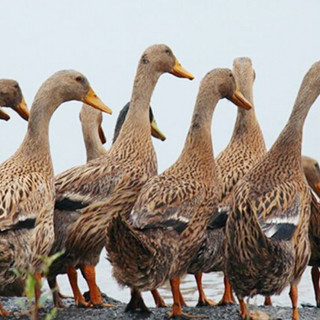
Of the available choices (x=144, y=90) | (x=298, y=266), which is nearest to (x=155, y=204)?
(x=298, y=266)

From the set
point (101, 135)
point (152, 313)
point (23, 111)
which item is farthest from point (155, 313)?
point (101, 135)

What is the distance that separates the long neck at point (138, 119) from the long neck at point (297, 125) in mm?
1352

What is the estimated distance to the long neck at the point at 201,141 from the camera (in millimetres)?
8438

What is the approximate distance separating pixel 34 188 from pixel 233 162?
7.79 feet

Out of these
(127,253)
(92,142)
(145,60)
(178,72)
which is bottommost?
(127,253)

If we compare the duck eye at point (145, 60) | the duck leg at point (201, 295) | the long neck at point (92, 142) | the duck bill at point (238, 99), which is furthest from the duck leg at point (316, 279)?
the long neck at point (92, 142)

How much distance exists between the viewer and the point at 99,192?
8406mm

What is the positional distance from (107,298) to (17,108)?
6.75 feet

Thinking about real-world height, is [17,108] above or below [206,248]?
above

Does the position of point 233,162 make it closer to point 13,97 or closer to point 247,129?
point 247,129

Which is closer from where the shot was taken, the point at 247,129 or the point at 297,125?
the point at 297,125

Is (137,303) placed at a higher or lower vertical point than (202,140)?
lower

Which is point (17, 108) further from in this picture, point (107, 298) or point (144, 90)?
point (107, 298)

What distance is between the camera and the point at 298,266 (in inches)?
309
